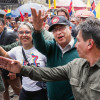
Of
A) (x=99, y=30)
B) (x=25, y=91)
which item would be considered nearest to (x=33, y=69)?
(x=99, y=30)

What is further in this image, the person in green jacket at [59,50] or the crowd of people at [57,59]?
the person in green jacket at [59,50]

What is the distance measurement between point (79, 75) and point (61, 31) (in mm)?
932

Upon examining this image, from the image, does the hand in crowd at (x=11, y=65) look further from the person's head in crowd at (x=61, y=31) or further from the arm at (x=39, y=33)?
the person's head in crowd at (x=61, y=31)

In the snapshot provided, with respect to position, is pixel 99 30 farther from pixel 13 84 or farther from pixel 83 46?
pixel 13 84

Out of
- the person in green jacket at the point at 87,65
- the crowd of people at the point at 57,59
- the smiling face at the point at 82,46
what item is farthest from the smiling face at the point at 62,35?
the smiling face at the point at 82,46

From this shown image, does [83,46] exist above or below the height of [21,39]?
above

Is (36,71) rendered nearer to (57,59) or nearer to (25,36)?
(57,59)

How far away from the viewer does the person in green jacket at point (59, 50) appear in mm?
2324

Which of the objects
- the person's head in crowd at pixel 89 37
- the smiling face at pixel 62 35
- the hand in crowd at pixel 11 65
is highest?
the person's head in crowd at pixel 89 37

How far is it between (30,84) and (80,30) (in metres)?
1.39

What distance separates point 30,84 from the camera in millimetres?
2758

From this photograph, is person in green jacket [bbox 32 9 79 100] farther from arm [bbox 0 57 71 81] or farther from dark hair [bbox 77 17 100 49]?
dark hair [bbox 77 17 100 49]

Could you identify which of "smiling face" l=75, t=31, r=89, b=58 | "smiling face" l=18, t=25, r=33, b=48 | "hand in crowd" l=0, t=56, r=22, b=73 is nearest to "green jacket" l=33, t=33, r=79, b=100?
"smiling face" l=18, t=25, r=33, b=48

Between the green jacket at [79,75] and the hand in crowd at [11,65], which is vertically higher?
the hand in crowd at [11,65]
